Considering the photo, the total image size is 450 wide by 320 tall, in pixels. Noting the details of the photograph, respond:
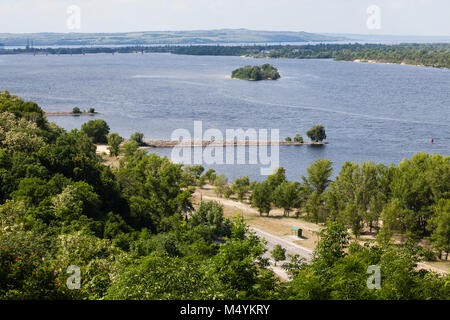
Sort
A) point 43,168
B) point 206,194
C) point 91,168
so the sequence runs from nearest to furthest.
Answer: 1. point 43,168
2. point 91,168
3. point 206,194

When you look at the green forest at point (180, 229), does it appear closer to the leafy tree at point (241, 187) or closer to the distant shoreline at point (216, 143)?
the leafy tree at point (241, 187)

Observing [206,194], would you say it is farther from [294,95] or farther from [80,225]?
[294,95]

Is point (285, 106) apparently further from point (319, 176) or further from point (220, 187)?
point (319, 176)

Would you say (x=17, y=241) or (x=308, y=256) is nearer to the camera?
(x=17, y=241)

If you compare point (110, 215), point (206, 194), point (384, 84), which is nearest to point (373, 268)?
point (110, 215)

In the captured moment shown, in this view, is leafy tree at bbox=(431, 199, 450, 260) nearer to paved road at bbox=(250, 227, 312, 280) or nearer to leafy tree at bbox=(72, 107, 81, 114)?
paved road at bbox=(250, 227, 312, 280)

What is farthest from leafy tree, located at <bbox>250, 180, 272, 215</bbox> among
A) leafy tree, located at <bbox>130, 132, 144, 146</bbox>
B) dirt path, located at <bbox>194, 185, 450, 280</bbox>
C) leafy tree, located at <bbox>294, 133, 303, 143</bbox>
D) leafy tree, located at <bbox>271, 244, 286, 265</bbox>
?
leafy tree, located at <bbox>130, 132, 144, 146</bbox>

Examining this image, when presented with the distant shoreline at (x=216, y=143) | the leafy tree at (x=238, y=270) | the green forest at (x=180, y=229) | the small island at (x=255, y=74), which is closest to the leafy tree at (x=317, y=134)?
the distant shoreline at (x=216, y=143)
